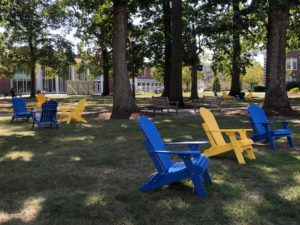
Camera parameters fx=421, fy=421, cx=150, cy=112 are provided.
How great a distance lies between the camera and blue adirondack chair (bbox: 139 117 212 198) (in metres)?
5.09

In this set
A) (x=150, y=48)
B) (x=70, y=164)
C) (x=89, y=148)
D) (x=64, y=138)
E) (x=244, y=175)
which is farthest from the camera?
(x=150, y=48)

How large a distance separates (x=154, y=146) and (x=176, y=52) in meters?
15.6

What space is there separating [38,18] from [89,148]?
31.5 meters

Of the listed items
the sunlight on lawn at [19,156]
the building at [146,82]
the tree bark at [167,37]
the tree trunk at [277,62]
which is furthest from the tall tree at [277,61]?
the building at [146,82]

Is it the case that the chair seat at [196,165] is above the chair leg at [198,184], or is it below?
above

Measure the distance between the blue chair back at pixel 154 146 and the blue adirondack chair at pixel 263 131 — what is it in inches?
134

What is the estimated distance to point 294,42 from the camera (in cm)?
3397

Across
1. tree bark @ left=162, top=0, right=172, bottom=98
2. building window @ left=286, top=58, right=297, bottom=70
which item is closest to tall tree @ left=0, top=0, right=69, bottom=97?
tree bark @ left=162, top=0, right=172, bottom=98

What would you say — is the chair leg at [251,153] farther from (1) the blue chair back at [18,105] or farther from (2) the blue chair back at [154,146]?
(1) the blue chair back at [18,105]

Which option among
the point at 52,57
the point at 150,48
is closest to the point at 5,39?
the point at 52,57

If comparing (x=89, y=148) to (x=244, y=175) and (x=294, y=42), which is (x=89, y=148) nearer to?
(x=244, y=175)

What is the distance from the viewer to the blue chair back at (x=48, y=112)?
1274 cm

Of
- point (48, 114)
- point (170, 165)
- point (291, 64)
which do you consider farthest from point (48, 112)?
point (291, 64)

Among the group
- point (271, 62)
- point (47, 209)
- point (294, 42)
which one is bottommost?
point (47, 209)
